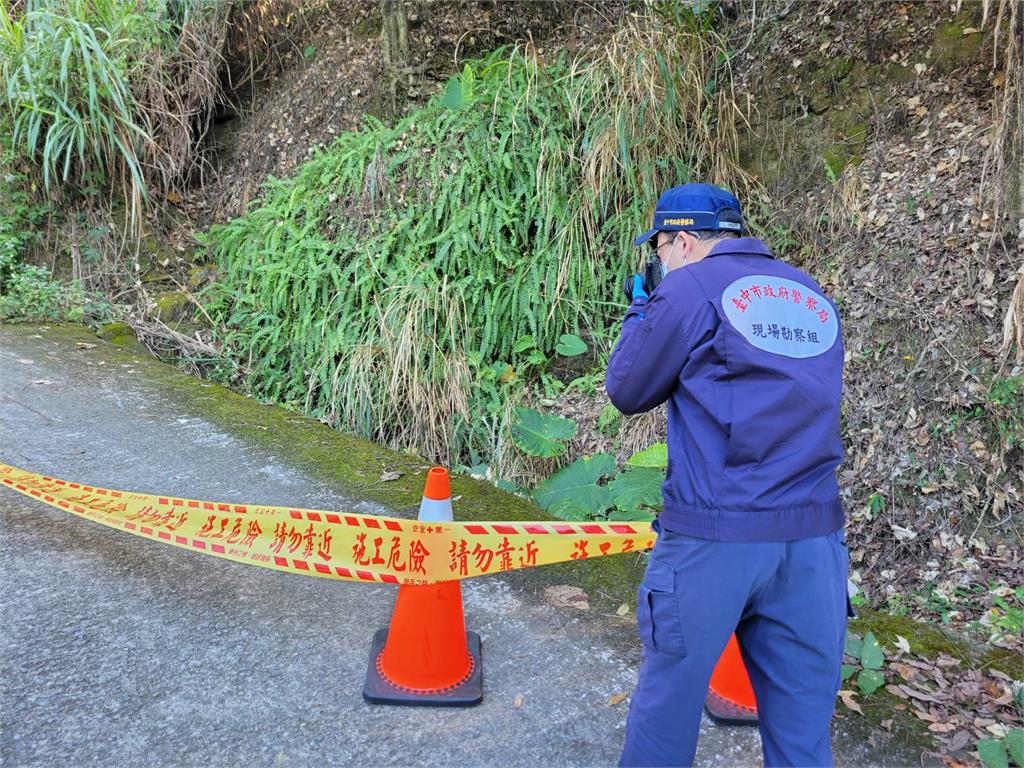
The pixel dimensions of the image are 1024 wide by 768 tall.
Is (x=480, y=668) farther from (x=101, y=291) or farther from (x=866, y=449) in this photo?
(x=101, y=291)

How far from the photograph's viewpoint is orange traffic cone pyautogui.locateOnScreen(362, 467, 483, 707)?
7.97 ft

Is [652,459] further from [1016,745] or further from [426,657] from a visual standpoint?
[1016,745]

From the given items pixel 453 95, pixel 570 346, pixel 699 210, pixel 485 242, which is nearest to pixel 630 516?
pixel 699 210

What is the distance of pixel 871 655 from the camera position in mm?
2635

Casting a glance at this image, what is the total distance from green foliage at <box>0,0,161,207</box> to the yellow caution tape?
580 cm

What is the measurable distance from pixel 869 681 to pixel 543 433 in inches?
91.6

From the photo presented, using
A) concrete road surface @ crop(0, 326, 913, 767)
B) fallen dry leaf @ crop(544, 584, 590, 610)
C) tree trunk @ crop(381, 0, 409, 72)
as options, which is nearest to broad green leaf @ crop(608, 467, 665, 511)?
fallen dry leaf @ crop(544, 584, 590, 610)

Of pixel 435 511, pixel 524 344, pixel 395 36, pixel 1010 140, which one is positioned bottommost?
pixel 435 511

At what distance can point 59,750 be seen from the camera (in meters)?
2.14

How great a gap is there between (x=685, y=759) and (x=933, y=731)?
1.12m

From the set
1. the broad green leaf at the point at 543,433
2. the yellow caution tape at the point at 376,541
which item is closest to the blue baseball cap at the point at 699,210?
the yellow caution tape at the point at 376,541

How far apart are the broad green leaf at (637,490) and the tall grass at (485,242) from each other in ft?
5.44

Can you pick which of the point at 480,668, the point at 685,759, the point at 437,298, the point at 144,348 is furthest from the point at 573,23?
the point at 685,759

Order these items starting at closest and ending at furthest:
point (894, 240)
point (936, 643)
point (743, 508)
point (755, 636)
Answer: point (743, 508)
point (755, 636)
point (936, 643)
point (894, 240)
